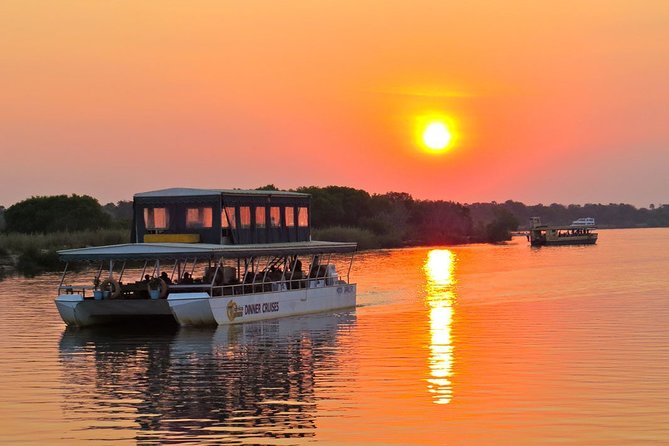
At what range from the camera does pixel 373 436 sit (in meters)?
23.4

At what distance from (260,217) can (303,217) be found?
4585mm

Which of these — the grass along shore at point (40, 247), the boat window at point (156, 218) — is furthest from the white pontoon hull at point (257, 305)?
the grass along shore at point (40, 247)

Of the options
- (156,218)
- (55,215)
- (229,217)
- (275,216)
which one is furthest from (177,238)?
(55,215)

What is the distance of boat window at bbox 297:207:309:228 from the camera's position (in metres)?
53.7

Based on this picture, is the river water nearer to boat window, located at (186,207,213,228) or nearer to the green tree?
boat window, located at (186,207,213,228)

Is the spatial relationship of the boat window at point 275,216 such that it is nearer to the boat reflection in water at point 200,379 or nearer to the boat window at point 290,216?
the boat window at point 290,216

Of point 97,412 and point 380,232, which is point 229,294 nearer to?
point 97,412

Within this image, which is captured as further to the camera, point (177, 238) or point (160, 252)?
point (177, 238)

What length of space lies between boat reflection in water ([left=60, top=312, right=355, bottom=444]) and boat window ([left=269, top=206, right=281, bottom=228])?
16.2ft

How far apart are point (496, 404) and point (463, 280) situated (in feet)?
191

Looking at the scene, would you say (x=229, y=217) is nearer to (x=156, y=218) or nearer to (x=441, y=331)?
(x=156, y=218)

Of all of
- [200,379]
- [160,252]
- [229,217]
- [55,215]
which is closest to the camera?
[200,379]

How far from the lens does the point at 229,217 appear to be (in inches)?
1877

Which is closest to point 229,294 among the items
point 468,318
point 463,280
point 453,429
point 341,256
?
point 468,318
